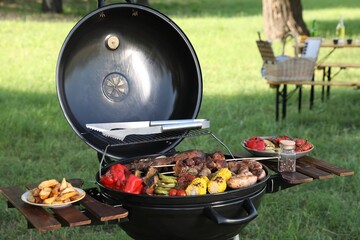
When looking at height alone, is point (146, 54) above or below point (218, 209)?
above

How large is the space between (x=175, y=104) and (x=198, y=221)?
88 centimetres

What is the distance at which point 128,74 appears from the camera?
3.03 meters

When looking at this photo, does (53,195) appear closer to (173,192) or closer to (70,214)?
(70,214)

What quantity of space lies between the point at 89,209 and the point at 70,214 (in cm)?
8

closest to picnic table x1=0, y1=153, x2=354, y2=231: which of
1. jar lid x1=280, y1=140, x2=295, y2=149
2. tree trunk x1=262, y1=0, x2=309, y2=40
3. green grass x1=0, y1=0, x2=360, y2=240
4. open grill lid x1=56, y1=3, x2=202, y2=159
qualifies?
jar lid x1=280, y1=140, x2=295, y2=149

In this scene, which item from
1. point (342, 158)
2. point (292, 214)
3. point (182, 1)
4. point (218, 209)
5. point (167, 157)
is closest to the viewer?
point (218, 209)

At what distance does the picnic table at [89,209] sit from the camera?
221 centimetres

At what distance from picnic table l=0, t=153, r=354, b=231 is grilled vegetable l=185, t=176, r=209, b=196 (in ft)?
0.83

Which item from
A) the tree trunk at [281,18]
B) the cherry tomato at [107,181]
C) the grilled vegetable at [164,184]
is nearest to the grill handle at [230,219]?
the grilled vegetable at [164,184]

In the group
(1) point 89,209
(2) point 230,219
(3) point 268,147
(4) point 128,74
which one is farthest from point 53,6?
(2) point 230,219

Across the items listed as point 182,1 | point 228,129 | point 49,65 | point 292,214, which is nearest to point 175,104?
point 292,214

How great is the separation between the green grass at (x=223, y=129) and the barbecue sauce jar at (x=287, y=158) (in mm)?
1383

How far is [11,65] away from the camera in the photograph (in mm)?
10375

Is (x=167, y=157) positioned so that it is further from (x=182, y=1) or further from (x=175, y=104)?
(x=182, y=1)
